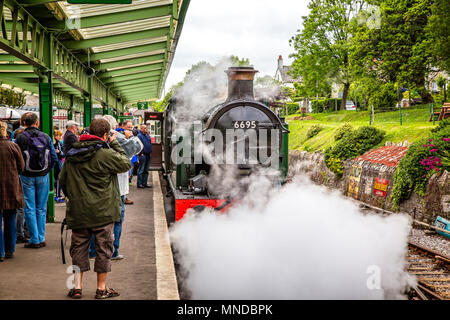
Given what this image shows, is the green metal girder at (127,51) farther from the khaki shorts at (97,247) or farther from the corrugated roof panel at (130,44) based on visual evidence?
the khaki shorts at (97,247)

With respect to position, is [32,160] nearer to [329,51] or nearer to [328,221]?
[328,221]

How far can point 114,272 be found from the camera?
5.08 m

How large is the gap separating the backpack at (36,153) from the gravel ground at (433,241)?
7077 mm

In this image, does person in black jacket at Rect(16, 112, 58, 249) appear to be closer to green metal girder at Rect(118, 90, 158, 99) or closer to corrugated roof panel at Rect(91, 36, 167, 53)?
corrugated roof panel at Rect(91, 36, 167, 53)

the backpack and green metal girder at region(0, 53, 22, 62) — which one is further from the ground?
green metal girder at region(0, 53, 22, 62)

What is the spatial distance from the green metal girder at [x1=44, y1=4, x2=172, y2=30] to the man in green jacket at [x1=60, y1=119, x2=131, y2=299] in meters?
3.86

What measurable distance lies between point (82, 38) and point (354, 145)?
35.8ft

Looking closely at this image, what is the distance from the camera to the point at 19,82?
11359 millimetres

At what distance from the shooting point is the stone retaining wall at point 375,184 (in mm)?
10375

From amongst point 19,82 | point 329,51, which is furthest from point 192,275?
point 329,51

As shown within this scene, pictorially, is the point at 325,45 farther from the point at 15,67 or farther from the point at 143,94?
the point at 15,67

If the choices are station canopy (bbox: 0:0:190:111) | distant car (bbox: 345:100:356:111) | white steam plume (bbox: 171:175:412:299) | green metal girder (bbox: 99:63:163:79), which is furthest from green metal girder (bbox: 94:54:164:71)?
distant car (bbox: 345:100:356:111)

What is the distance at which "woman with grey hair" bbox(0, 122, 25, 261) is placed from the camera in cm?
526

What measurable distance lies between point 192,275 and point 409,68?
63.2 feet
